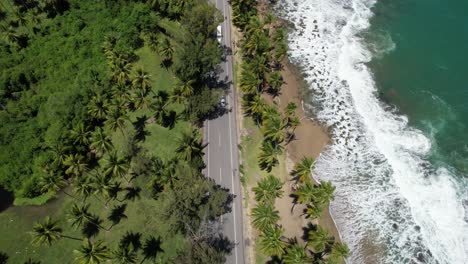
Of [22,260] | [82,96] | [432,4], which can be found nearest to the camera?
[22,260]

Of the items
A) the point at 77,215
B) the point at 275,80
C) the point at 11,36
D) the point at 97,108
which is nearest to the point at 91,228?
the point at 77,215

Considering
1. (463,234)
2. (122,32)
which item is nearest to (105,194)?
(122,32)

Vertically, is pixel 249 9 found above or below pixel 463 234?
above

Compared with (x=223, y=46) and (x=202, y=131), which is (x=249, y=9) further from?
(x=202, y=131)

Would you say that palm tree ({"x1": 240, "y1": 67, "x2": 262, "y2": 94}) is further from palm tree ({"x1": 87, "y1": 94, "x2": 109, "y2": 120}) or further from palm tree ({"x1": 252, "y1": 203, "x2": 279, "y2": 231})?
palm tree ({"x1": 87, "y1": 94, "x2": 109, "y2": 120})

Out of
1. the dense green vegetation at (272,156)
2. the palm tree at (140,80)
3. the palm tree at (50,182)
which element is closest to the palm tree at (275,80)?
the dense green vegetation at (272,156)

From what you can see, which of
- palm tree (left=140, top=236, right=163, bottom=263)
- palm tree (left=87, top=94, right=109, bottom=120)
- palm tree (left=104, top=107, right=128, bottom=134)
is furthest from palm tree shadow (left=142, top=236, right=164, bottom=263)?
palm tree (left=87, top=94, right=109, bottom=120)
